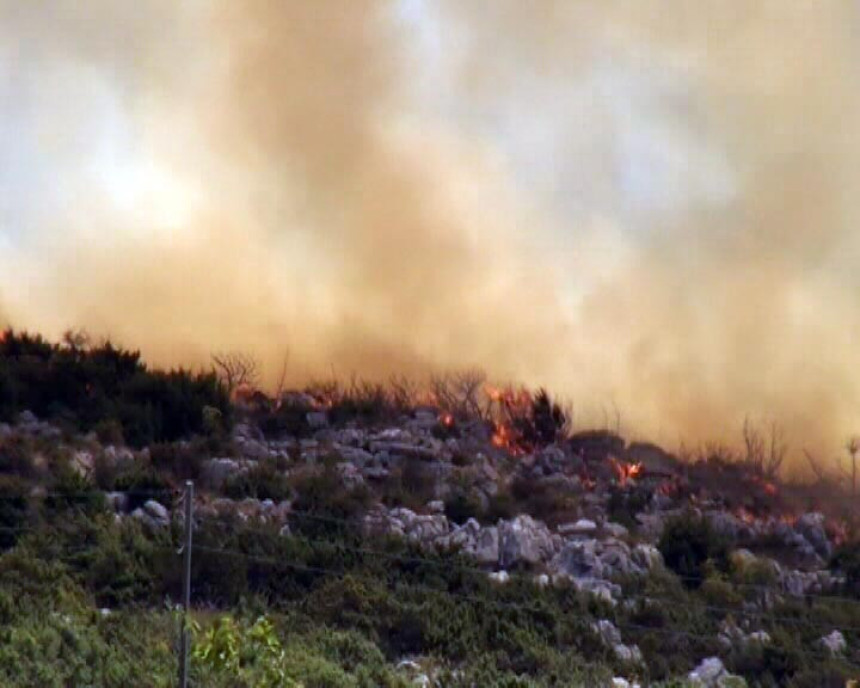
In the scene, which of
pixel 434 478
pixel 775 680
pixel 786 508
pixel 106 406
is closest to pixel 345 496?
pixel 434 478

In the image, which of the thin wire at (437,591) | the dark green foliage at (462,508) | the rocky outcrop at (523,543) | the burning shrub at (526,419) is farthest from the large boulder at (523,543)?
the burning shrub at (526,419)

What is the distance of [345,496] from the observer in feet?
102

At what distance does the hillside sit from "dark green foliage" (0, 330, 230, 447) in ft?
0.24

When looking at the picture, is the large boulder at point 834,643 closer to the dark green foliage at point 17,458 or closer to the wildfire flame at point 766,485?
the dark green foliage at point 17,458

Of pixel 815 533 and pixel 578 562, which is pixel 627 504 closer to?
pixel 815 533

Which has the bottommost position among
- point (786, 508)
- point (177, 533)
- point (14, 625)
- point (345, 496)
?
point (14, 625)

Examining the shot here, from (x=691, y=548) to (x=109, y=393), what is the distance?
1384 cm

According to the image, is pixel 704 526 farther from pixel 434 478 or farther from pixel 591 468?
pixel 591 468

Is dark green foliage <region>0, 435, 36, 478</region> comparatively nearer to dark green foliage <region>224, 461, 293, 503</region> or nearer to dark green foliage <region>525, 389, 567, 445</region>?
dark green foliage <region>224, 461, 293, 503</region>

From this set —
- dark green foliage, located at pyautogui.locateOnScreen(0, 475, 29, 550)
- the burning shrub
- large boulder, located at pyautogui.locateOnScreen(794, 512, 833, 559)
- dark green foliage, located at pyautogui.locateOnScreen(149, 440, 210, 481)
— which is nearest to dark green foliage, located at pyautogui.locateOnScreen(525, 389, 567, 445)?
the burning shrub

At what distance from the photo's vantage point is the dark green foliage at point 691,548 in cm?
3119

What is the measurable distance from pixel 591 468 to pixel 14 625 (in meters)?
24.5

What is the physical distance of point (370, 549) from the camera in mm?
27375

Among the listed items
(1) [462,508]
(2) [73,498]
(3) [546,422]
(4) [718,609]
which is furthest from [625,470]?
(2) [73,498]
